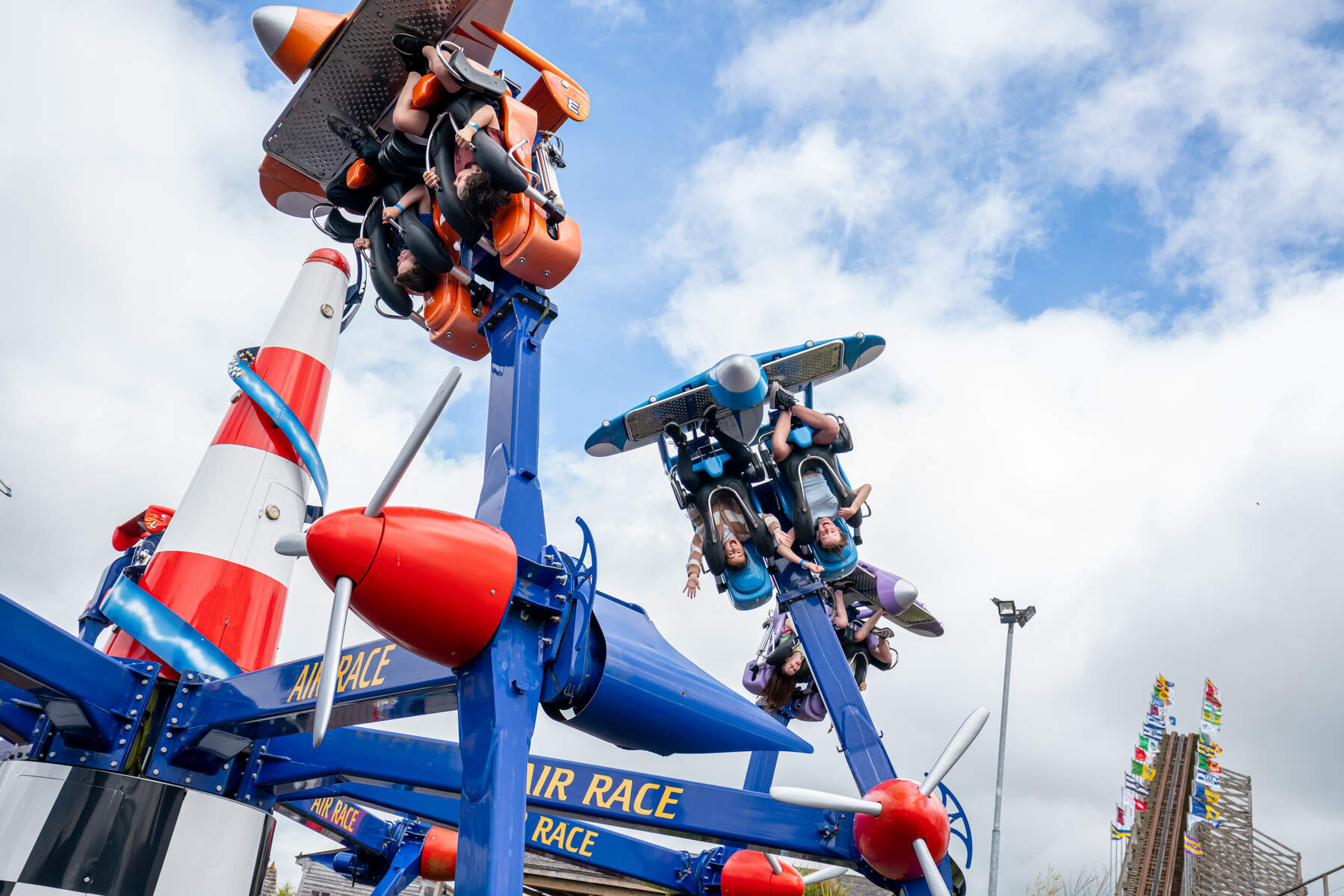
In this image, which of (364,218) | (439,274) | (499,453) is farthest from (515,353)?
(364,218)

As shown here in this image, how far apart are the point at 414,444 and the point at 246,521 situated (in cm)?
266

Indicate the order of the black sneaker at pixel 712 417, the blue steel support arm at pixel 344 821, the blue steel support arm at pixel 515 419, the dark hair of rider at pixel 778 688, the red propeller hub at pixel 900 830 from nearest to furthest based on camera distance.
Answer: the blue steel support arm at pixel 515 419
the red propeller hub at pixel 900 830
the black sneaker at pixel 712 417
the blue steel support arm at pixel 344 821
the dark hair of rider at pixel 778 688

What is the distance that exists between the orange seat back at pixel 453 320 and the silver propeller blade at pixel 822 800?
2.68m

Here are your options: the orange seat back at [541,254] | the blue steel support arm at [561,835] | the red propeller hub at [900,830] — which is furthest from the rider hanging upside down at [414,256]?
the red propeller hub at [900,830]

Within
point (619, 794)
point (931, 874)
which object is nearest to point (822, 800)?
point (931, 874)

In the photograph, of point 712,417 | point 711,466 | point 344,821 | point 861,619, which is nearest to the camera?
point 711,466

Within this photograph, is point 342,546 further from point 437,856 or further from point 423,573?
point 437,856

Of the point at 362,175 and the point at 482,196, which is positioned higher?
the point at 362,175

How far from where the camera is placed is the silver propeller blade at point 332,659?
108 inches

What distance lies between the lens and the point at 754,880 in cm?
721

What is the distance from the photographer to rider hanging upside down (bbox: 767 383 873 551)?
23.9ft

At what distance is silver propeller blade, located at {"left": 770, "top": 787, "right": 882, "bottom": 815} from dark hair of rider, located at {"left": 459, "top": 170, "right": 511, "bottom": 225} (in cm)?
295

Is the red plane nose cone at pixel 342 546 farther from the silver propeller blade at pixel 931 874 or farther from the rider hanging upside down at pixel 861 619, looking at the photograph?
the rider hanging upside down at pixel 861 619

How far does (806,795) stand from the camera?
13.7 feet
